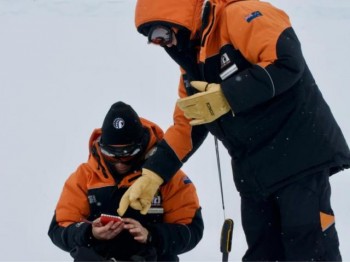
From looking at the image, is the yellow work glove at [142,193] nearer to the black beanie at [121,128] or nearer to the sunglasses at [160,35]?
the black beanie at [121,128]

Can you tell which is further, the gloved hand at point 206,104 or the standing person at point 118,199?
the standing person at point 118,199

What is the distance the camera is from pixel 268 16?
225cm

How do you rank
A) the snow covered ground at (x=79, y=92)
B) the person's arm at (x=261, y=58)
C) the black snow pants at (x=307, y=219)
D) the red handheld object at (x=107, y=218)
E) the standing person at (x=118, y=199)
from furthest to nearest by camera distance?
the snow covered ground at (x=79, y=92) < the standing person at (x=118, y=199) < the red handheld object at (x=107, y=218) < the black snow pants at (x=307, y=219) < the person's arm at (x=261, y=58)

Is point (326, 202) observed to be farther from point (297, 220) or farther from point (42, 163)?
point (42, 163)

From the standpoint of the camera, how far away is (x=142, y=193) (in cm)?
268

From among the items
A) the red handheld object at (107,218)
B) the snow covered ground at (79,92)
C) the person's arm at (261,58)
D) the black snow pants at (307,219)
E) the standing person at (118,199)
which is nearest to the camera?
the person's arm at (261,58)

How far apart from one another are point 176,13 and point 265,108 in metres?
0.45

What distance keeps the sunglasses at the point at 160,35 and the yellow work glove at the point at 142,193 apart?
552 millimetres

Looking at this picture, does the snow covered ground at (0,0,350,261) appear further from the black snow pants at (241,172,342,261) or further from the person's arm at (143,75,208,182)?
the black snow pants at (241,172,342,261)

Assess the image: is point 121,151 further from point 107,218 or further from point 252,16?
point 252,16

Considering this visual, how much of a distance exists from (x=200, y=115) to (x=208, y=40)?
0.26 metres

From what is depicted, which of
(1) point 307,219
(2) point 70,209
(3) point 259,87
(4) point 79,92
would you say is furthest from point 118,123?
(4) point 79,92

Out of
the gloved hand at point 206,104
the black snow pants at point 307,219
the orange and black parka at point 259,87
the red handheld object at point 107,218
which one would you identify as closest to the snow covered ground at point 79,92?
the red handheld object at point 107,218

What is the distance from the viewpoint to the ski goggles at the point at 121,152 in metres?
2.85
